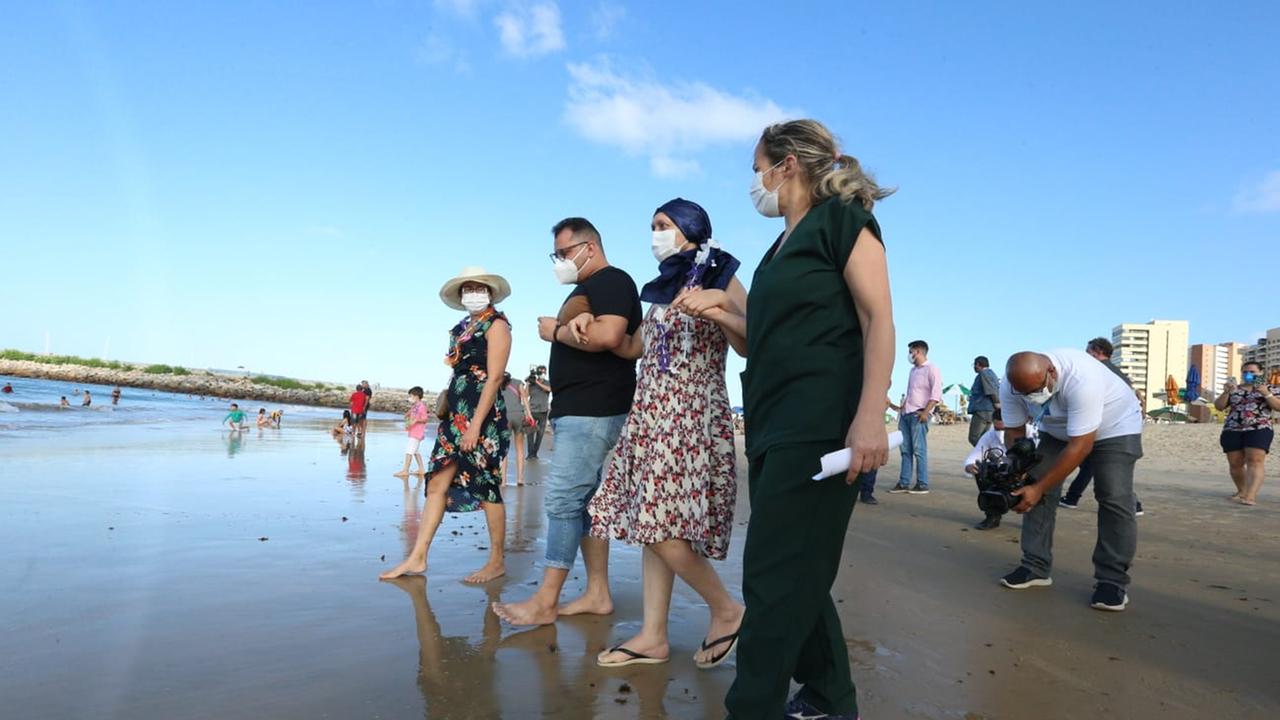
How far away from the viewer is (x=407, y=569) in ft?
15.0

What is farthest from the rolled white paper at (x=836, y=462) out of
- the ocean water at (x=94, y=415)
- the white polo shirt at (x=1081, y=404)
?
the ocean water at (x=94, y=415)

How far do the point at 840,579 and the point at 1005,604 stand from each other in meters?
0.90

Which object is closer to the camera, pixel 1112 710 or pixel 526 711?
pixel 526 711

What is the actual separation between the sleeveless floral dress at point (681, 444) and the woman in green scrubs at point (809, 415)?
72 cm

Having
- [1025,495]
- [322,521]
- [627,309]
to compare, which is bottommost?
[322,521]

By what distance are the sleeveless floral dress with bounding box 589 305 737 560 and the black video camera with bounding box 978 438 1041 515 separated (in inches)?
67.5

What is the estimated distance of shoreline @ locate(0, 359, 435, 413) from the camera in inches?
2692

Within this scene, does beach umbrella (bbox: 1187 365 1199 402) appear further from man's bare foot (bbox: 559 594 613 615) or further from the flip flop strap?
the flip flop strap

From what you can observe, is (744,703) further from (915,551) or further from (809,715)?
(915,551)

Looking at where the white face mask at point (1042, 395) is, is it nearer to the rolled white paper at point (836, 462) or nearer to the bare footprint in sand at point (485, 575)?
the rolled white paper at point (836, 462)

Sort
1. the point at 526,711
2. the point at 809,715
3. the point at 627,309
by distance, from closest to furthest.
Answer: the point at 809,715 < the point at 526,711 < the point at 627,309

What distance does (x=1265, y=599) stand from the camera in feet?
15.0

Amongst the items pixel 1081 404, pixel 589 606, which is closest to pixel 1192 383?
pixel 1081 404

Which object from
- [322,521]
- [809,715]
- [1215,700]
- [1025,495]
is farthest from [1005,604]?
[322,521]
